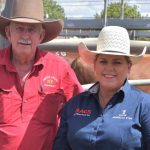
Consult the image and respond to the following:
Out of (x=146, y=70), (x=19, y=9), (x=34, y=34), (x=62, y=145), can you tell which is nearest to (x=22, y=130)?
(x=62, y=145)

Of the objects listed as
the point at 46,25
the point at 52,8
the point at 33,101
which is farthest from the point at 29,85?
the point at 52,8

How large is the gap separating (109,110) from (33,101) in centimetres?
56

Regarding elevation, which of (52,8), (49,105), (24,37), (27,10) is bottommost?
(52,8)

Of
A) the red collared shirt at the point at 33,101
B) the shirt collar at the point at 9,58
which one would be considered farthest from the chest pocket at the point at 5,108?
the shirt collar at the point at 9,58

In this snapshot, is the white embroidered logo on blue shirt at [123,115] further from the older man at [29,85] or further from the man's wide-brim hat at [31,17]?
the man's wide-brim hat at [31,17]

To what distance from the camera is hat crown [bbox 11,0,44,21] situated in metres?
3.02

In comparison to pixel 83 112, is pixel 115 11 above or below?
below

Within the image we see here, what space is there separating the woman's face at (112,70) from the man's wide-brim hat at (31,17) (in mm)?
583

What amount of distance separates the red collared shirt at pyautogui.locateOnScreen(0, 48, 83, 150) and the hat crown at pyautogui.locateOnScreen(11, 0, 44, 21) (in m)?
0.23

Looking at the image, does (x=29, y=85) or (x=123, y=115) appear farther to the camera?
(x=29, y=85)

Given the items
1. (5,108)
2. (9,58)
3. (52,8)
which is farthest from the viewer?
(52,8)

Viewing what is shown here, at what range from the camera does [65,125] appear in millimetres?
2654

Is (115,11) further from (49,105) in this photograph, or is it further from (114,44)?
(114,44)

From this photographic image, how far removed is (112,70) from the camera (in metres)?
2.53
